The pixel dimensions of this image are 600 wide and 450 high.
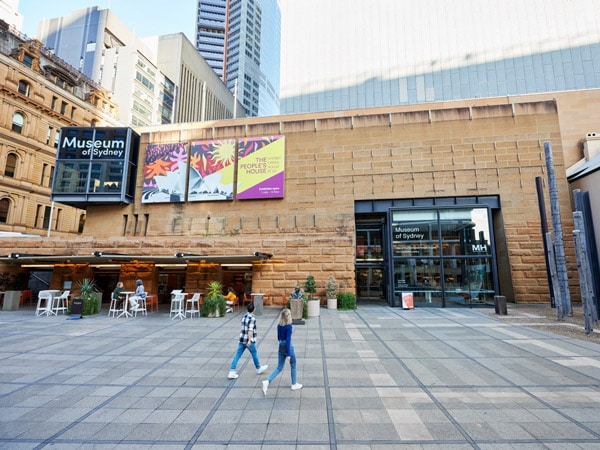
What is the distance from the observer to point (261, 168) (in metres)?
24.8

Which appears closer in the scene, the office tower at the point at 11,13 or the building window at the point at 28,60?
the building window at the point at 28,60

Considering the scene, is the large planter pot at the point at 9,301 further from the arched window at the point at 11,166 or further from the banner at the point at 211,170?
the arched window at the point at 11,166

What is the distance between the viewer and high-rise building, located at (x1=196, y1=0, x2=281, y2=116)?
366 ft

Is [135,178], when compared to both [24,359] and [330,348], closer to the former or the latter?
[24,359]

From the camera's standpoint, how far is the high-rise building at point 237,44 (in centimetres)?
11150

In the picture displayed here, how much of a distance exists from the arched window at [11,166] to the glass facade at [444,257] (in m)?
41.8

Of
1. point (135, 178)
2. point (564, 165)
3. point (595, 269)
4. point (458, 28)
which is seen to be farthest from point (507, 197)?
point (458, 28)

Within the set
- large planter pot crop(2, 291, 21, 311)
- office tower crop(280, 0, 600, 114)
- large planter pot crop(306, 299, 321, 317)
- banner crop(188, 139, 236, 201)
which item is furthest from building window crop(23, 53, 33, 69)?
large planter pot crop(306, 299, 321, 317)

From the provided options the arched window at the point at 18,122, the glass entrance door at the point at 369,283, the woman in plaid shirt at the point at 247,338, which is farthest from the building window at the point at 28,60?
the woman in plaid shirt at the point at 247,338

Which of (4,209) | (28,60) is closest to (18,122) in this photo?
(28,60)

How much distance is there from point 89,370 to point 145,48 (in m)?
84.5

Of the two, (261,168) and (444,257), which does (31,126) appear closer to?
(261,168)

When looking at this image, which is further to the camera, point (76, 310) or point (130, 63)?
point (130, 63)

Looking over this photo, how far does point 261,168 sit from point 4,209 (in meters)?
30.8
